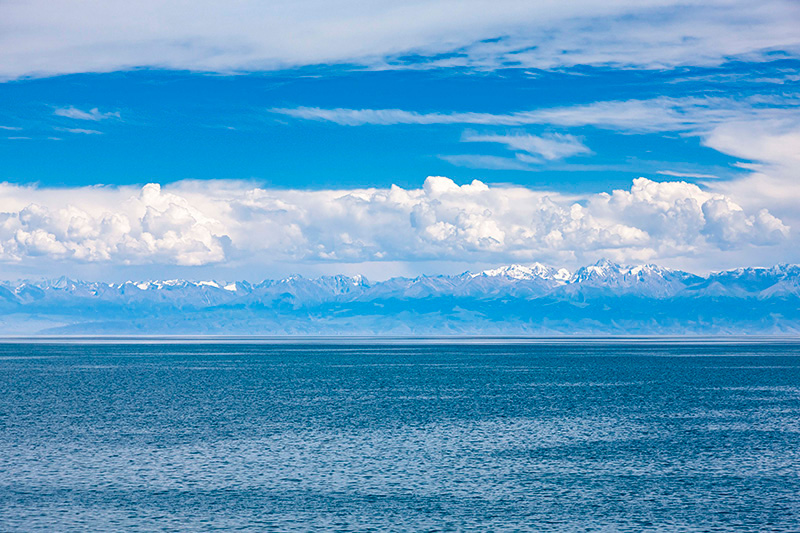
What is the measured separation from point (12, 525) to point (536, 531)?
881 inches

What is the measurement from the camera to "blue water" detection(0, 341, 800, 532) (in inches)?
1571

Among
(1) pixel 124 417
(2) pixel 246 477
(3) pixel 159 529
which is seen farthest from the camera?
(1) pixel 124 417

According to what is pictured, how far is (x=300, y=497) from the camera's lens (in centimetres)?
4397

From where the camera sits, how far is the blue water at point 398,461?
39.9 m

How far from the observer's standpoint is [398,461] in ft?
178

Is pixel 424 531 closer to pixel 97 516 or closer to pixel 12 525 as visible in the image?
pixel 97 516

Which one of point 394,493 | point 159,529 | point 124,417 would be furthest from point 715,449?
point 124,417

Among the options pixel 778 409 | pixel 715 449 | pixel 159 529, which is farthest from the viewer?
pixel 778 409

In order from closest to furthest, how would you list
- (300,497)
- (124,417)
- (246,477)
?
1. (300,497)
2. (246,477)
3. (124,417)

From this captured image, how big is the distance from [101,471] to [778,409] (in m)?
64.6

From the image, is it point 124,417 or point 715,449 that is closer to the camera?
point 715,449

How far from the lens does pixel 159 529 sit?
122ft

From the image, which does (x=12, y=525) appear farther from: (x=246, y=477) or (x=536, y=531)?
(x=536, y=531)

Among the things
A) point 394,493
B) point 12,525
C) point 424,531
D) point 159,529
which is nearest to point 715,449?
point 394,493
